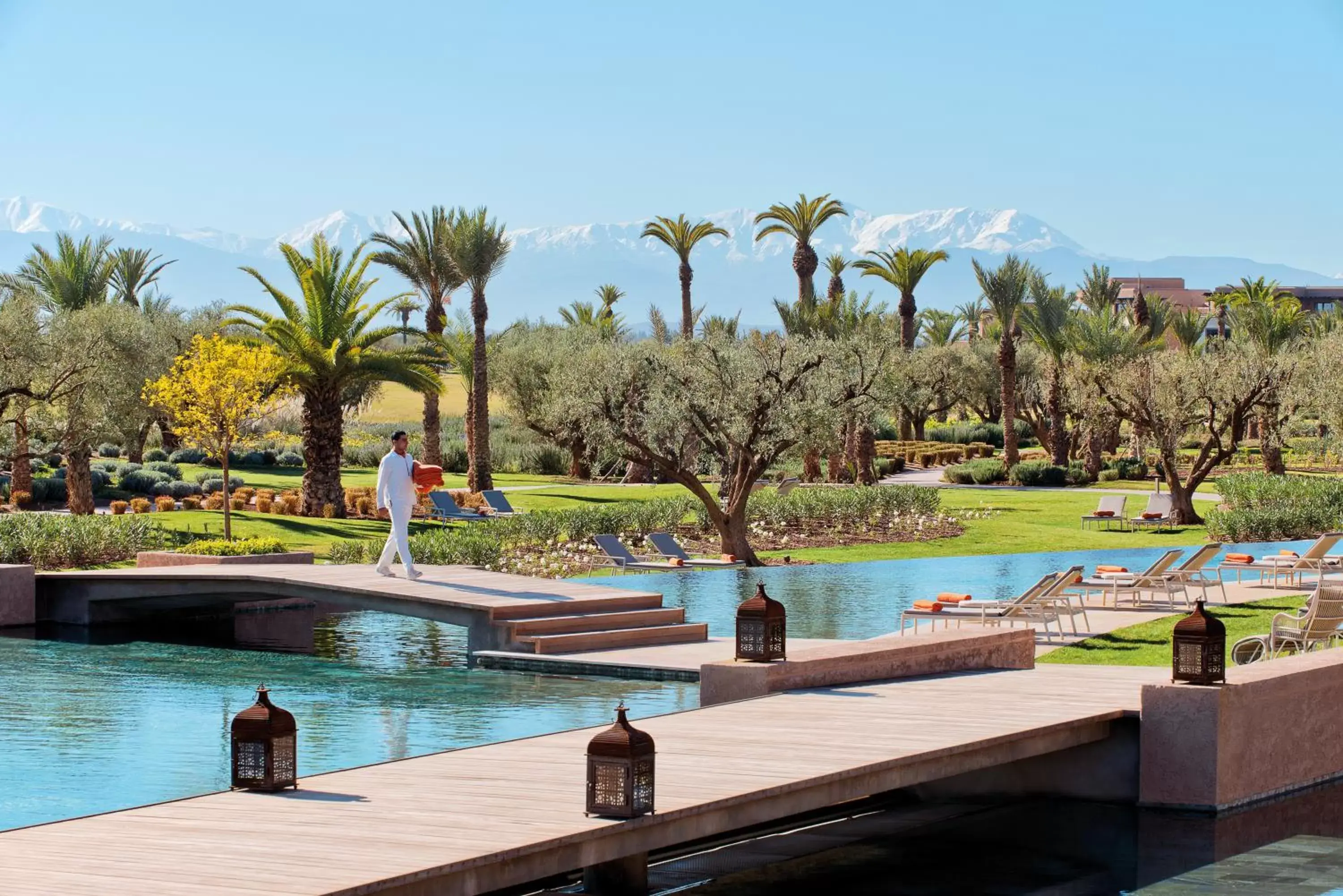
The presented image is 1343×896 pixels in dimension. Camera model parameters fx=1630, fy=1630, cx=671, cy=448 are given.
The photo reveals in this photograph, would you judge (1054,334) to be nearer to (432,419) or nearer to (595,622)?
(432,419)

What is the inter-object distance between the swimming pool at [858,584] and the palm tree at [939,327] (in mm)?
59096

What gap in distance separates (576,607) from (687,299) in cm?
4121

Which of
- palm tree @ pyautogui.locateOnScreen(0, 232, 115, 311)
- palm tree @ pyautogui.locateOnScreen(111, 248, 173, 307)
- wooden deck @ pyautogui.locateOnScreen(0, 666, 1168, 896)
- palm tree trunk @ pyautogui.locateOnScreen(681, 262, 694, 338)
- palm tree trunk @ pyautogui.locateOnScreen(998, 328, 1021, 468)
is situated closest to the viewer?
wooden deck @ pyautogui.locateOnScreen(0, 666, 1168, 896)

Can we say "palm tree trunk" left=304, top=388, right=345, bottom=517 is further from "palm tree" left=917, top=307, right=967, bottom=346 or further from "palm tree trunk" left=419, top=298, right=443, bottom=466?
"palm tree" left=917, top=307, right=967, bottom=346

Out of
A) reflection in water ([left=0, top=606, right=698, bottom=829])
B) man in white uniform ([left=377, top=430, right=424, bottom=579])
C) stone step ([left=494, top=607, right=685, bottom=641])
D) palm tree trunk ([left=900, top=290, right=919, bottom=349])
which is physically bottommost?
reflection in water ([left=0, top=606, right=698, bottom=829])

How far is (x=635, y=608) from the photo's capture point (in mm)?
18125

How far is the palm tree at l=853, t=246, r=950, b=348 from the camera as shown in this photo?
54250 millimetres

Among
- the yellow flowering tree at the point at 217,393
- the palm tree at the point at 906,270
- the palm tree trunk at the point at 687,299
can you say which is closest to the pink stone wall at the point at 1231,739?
the yellow flowering tree at the point at 217,393

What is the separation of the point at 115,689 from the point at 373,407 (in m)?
86.6

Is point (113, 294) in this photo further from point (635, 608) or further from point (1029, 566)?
point (635, 608)

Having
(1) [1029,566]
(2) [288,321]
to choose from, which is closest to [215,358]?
(2) [288,321]

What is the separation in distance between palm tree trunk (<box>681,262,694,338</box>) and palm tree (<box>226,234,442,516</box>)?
17823 mm

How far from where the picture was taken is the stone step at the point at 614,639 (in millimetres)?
16562

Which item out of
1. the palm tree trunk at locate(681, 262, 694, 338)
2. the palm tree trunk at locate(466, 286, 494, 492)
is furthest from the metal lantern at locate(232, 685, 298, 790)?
the palm tree trunk at locate(681, 262, 694, 338)
